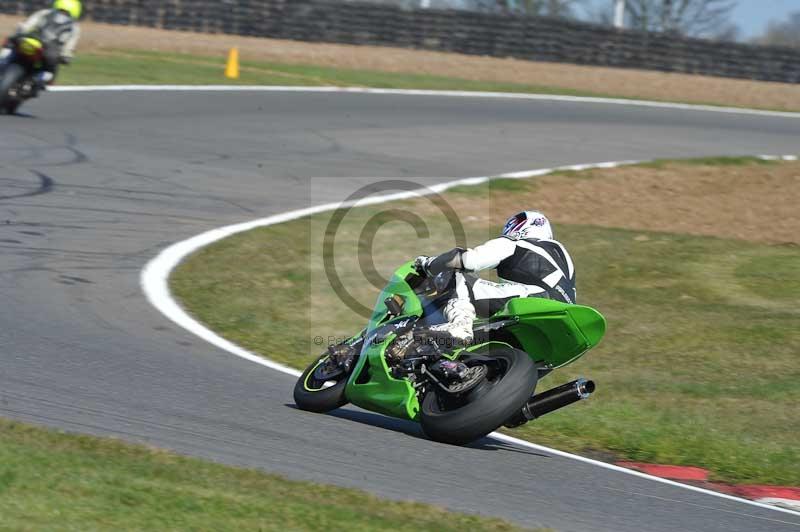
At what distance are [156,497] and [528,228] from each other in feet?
10.1

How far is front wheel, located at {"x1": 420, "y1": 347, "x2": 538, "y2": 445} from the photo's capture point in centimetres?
649

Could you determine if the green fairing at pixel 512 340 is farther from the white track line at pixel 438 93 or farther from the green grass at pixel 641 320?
the white track line at pixel 438 93

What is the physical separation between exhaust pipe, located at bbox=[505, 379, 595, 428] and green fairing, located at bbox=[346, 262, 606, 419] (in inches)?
9.8

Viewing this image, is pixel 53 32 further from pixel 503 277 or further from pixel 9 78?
pixel 503 277

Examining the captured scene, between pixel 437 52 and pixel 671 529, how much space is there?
26.4m

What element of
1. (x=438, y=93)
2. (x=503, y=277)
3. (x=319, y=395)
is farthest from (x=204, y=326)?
(x=438, y=93)

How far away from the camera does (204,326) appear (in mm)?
9555

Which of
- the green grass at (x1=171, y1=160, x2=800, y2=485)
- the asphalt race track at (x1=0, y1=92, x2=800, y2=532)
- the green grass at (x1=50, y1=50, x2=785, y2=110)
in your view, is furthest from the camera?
the green grass at (x1=50, y1=50, x2=785, y2=110)

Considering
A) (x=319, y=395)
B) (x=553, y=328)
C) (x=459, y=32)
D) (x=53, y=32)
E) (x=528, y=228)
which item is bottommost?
(x=319, y=395)

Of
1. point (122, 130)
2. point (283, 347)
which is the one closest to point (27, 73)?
point (122, 130)

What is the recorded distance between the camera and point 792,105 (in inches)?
1105

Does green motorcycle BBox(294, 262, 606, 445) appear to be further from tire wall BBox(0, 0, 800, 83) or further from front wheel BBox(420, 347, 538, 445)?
tire wall BBox(0, 0, 800, 83)

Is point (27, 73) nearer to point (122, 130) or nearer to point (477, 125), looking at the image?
point (122, 130)

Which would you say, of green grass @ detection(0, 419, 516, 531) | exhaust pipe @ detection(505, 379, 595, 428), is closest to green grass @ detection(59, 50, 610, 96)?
exhaust pipe @ detection(505, 379, 595, 428)
